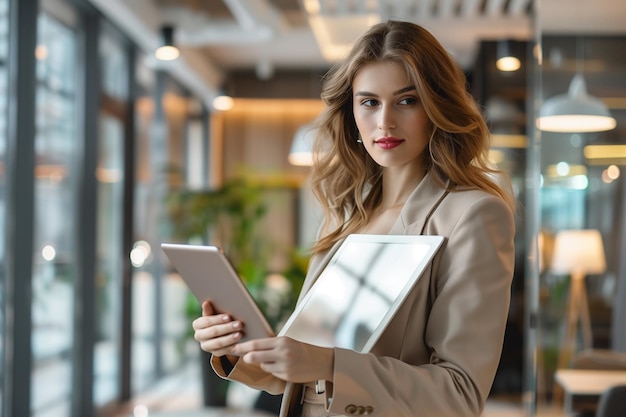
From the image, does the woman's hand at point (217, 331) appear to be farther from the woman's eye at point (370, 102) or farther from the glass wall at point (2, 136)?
the glass wall at point (2, 136)

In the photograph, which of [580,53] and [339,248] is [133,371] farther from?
[339,248]

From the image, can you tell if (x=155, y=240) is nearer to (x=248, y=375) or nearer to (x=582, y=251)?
(x=582, y=251)

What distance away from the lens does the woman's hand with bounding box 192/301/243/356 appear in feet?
4.60

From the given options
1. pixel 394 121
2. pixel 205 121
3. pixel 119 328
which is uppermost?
pixel 205 121

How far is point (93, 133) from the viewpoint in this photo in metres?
6.12

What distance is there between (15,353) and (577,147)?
329 cm

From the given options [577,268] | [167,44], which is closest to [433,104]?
[577,268]

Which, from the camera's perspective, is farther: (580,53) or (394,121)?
(580,53)

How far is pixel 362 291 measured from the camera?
4.88 feet

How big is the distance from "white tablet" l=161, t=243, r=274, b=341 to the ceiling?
2999mm

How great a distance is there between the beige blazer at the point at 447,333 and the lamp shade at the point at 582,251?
312 cm

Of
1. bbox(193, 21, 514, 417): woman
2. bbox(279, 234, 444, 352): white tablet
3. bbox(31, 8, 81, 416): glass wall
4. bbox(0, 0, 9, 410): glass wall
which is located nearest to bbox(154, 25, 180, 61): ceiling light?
bbox(31, 8, 81, 416): glass wall

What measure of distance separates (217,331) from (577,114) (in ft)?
10.9

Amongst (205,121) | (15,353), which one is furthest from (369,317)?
(205,121)
